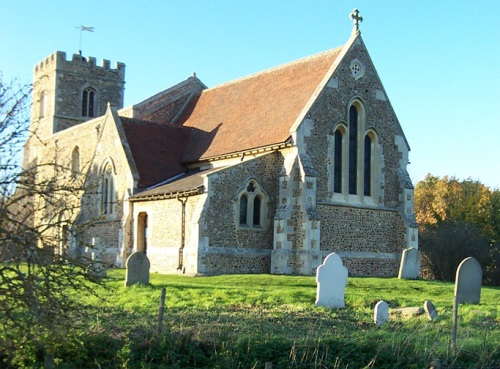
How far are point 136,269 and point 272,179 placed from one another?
354 inches

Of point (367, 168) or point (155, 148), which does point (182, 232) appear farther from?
point (367, 168)

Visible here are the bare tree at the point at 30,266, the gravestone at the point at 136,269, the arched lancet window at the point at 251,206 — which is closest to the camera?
the bare tree at the point at 30,266

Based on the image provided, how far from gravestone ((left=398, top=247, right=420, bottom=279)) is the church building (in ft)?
9.16

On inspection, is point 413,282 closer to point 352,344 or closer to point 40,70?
point 352,344

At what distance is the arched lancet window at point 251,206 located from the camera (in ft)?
87.2

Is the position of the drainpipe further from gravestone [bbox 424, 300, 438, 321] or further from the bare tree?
the bare tree

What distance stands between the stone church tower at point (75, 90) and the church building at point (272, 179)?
1462 centimetres

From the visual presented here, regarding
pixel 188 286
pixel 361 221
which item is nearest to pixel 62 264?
pixel 188 286

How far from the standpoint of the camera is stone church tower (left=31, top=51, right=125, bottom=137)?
46469 mm

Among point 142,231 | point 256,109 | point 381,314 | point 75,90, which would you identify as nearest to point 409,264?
point 256,109

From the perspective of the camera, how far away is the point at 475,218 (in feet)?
139

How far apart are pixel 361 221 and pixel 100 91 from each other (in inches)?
1030

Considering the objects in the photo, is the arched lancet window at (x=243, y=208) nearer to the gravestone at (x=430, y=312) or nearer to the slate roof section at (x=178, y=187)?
the slate roof section at (x=178, y=187)

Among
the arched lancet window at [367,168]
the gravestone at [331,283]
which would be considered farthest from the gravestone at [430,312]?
the arched lancet window at [367,168]
